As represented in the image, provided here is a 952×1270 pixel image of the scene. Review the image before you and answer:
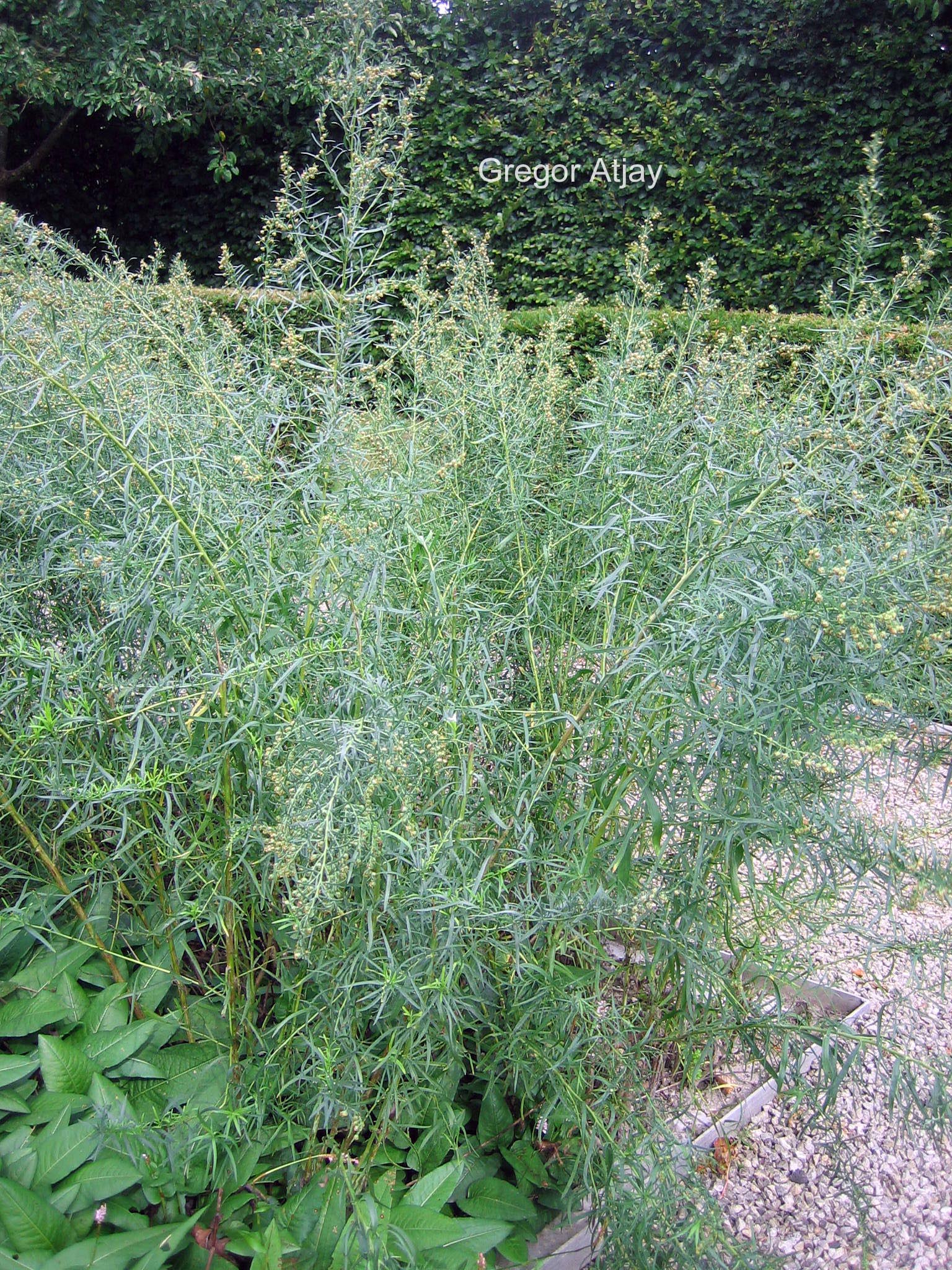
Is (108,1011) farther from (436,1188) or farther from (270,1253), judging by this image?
(436,1188)

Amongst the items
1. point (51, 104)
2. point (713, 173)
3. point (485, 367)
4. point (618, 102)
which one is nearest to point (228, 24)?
point (51, 104)

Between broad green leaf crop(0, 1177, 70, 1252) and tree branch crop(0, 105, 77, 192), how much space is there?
955 cm

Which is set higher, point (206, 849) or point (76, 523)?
point (76, 523)

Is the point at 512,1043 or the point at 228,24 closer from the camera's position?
the point at 512,1043

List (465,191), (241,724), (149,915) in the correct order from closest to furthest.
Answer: (241,724), (149,915), (465,191)

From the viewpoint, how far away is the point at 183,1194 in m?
1.79

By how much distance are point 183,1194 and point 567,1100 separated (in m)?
0.82

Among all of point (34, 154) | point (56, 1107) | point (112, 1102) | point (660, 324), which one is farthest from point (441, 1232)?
point (34, 154)

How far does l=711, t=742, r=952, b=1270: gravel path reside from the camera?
198 centimetres

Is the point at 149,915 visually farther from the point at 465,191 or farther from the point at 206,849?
the point at 465,191

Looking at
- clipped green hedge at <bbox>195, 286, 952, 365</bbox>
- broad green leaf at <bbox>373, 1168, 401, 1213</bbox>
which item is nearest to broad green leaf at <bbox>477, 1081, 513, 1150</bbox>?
broad green leaf at <bbox>373, 1168, 401, 1213</bbox>

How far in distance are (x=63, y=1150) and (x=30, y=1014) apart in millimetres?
357

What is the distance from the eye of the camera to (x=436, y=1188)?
1788 millimetres
